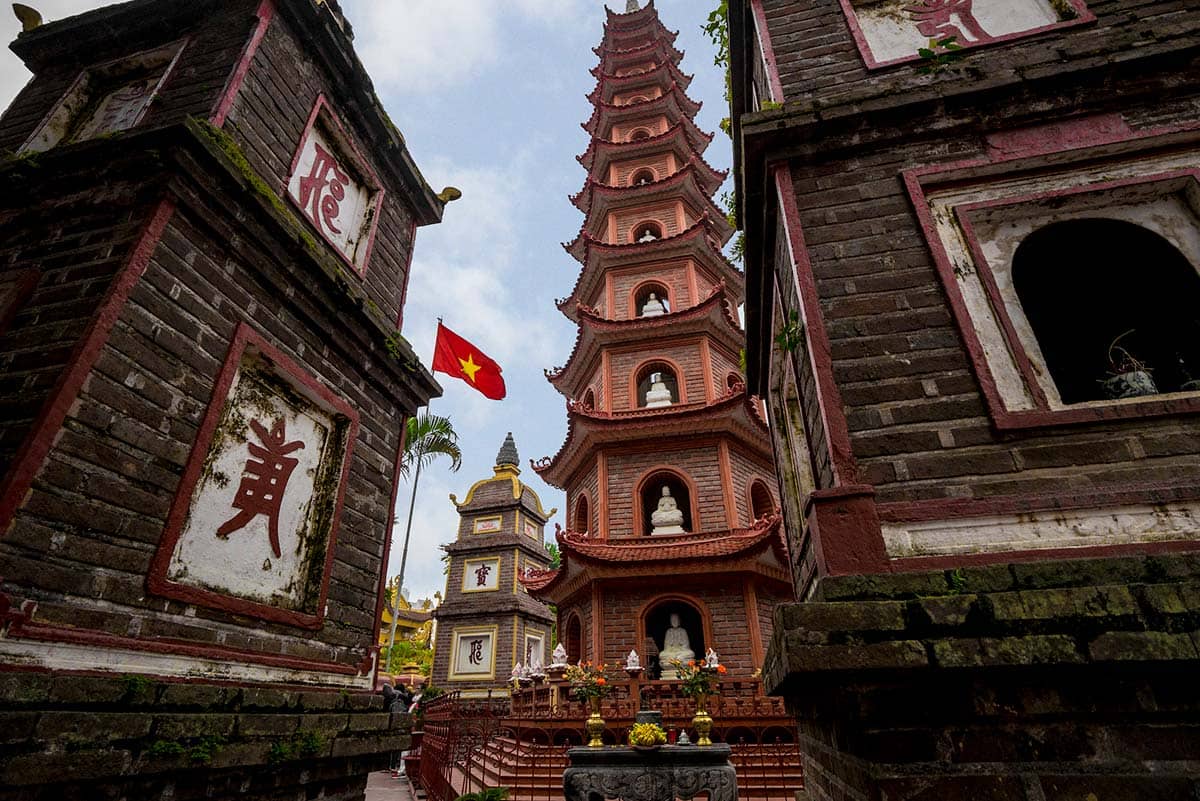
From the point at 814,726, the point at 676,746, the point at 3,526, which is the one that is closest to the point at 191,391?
the point at 3,526

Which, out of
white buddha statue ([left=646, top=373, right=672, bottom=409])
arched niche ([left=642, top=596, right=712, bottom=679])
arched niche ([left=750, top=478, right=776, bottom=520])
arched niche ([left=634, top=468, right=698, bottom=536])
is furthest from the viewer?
white buddha statue ([left=646, top=373, right=672, bottom=409])

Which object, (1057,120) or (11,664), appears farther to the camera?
(1057,120)

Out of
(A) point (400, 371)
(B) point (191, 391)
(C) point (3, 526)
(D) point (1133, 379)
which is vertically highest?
(A) point (400, 371)

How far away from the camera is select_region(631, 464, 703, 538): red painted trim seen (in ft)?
44.1

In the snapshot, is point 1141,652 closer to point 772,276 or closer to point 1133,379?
point 1133,379

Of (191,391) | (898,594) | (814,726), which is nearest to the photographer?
(898,594)

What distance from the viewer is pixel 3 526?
2.65 m

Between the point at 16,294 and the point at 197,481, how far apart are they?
157 centimetres

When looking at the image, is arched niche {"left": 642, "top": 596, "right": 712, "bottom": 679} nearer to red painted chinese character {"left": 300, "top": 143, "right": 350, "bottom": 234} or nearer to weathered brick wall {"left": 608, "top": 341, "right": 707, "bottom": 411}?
weathered brick wall {"left": 608, "top": 341, "right": 707, "bottom": 411}

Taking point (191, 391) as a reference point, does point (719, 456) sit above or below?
above

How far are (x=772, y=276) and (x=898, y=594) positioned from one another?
10.9ft

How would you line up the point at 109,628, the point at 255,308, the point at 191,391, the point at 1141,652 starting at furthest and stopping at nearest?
the point at 255,308
the point at 191,391
the point at 109,628
the point at 1141,652

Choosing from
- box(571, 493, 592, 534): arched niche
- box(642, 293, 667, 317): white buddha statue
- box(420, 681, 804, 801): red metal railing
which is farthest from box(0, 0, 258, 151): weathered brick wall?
box(642, 293, 667, 317): white buddha statue

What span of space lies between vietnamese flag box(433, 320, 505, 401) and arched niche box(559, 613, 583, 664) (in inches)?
297
